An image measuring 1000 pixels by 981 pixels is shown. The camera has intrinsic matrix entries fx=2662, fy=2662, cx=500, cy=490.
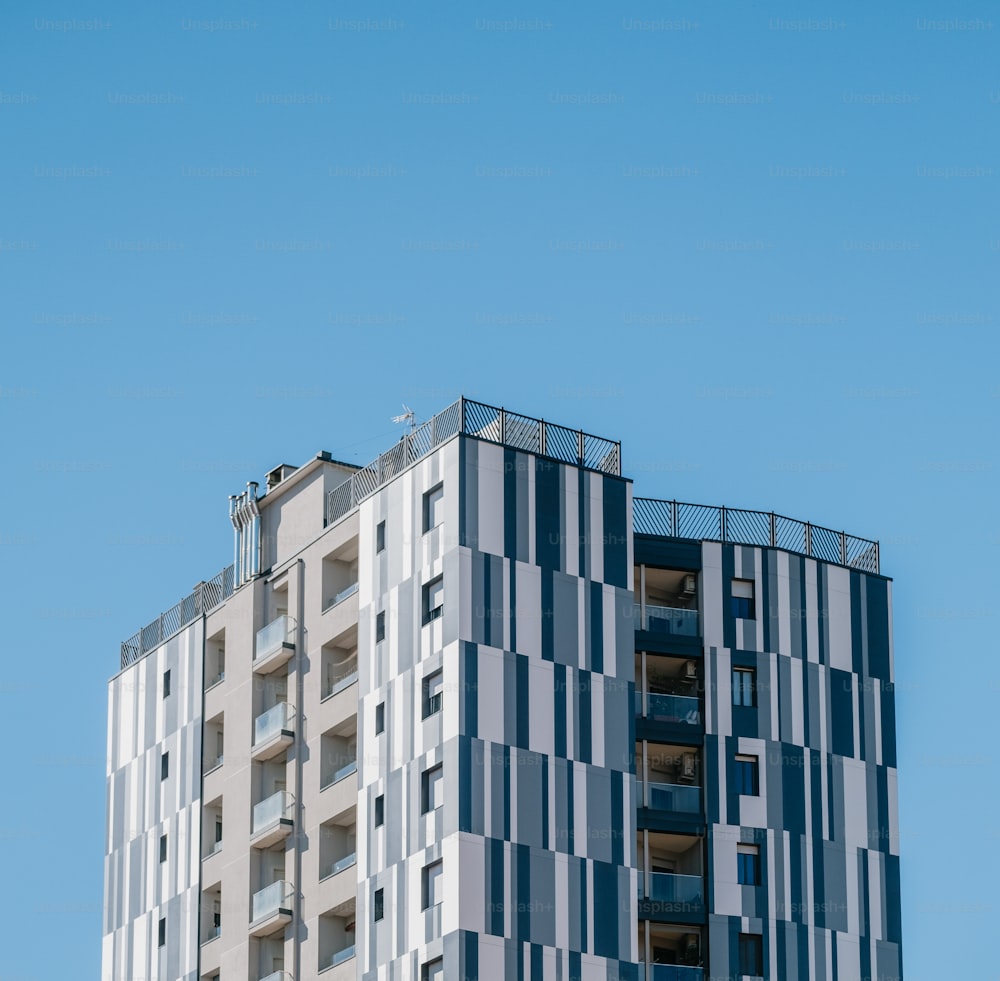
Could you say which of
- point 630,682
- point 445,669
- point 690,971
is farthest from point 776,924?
point 445,669

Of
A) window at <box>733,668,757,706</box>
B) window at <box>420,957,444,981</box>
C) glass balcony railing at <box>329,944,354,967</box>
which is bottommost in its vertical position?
window at <box>420,957,444,981</box>

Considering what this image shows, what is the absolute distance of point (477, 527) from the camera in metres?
97.2

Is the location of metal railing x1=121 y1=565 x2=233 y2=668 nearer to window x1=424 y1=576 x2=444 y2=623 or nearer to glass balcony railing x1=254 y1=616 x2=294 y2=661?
glass balcony railing x1=254 y1=616 x2=294 y2=661

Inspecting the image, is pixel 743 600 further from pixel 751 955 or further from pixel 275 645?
pixel 275 645

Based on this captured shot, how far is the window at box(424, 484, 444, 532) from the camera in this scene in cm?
9825

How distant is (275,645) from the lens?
4173 inches

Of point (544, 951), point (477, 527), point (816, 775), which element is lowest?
point (544, 951)

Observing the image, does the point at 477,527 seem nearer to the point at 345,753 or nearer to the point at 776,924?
the point at 345,753

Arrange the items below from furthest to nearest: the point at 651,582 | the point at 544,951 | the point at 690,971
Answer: the point at 651,582, the point at 690,971, the point at 544,951

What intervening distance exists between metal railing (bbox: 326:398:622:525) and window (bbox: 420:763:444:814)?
40.7ft

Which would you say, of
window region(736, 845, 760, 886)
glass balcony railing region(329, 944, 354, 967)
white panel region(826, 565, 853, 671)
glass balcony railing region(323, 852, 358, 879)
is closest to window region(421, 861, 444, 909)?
glass balcony railing region(323, 852, 358, 879)

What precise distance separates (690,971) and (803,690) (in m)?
12.9

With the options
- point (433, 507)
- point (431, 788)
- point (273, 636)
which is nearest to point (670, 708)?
point (431, 788)

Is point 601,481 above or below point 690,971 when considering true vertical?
above
